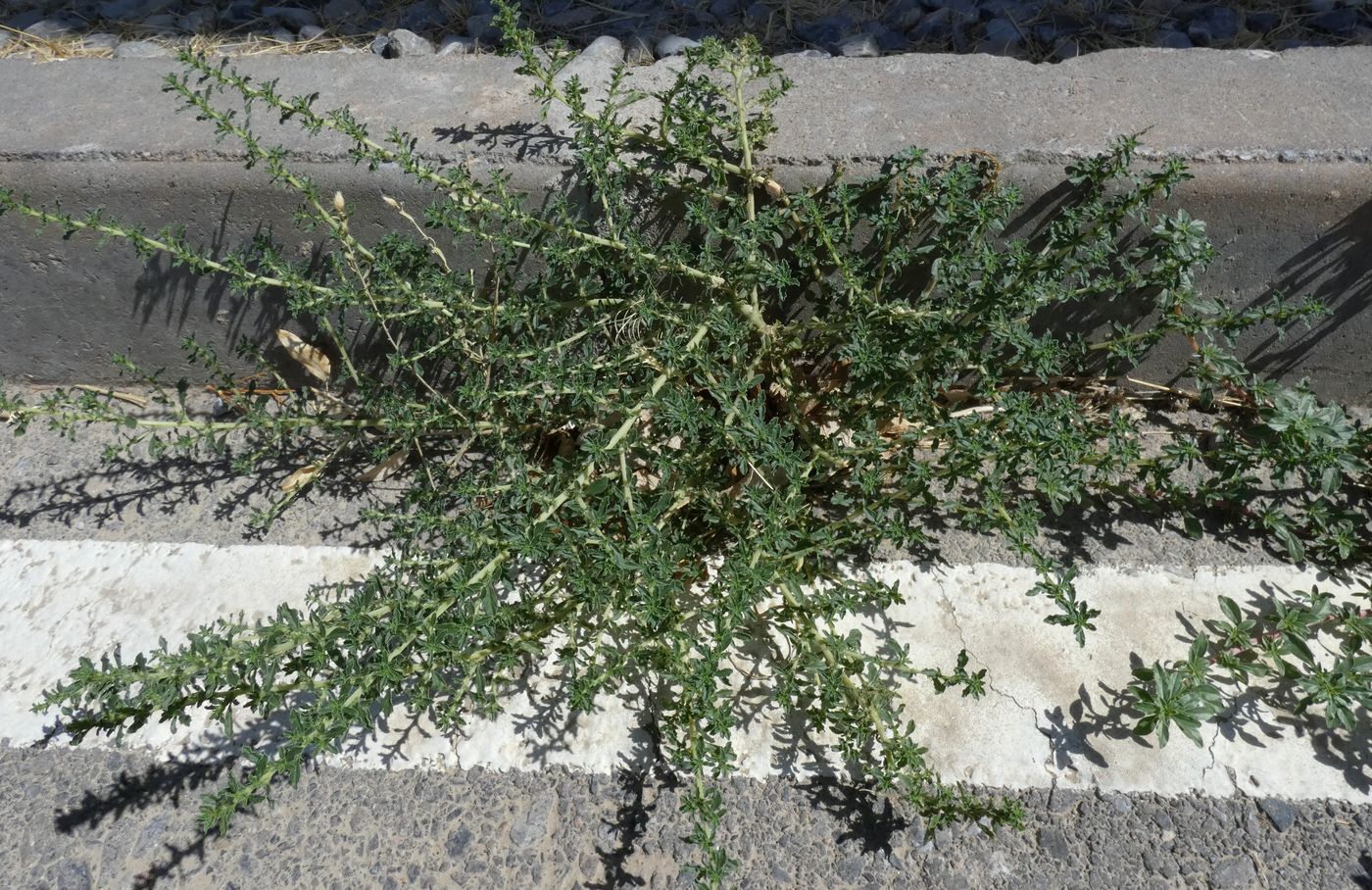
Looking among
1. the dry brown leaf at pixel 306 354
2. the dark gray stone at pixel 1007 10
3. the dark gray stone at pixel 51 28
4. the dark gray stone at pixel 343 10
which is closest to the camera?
the dry brown leaf at pixel 306 354

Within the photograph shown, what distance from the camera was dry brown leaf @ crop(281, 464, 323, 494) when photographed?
278cm

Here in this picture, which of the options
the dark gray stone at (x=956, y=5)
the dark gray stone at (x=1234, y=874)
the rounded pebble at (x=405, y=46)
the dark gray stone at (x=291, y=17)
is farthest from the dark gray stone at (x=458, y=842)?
the dark gray stone at (x=956, y=5)

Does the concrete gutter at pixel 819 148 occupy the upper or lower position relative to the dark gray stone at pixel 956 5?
lower

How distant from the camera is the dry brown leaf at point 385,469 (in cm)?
285

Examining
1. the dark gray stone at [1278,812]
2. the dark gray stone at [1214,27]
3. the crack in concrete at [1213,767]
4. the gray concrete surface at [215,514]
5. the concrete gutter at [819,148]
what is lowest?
the dark gray stone at [1278,812]

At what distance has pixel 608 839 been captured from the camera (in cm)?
217

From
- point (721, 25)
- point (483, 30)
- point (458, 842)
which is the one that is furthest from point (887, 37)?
point (458, 842)

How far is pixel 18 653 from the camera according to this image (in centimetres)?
251

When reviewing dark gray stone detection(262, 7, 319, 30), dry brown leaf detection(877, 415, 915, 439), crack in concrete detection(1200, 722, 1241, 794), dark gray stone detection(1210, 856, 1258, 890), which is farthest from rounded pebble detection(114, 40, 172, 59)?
dark gray stone detection(1210, 856, 1258, 890)

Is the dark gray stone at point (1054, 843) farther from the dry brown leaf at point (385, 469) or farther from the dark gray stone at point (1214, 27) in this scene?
the dark gray stone at point (1214, 27)

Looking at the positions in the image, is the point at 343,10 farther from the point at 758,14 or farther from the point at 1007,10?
the point at 1007,10

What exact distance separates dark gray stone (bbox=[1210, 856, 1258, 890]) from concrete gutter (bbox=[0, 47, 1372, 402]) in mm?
1478

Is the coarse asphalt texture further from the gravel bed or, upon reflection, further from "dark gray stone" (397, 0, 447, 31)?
"dark gray stone" (397, 0, 447, 31)

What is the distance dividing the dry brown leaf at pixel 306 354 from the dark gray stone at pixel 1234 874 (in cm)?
263
